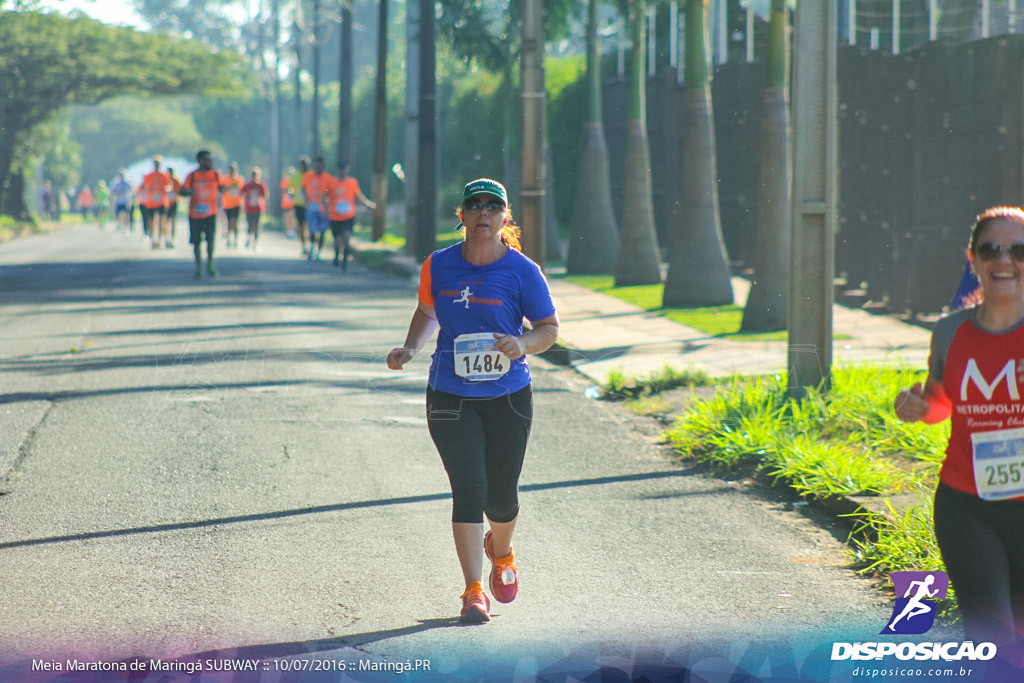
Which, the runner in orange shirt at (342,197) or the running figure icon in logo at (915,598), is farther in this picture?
the runner in orange shirt at (342,197)

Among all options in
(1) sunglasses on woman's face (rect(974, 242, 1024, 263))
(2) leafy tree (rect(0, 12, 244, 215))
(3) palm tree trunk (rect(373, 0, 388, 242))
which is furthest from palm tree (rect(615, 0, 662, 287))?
(2) leafy tree (rect(0, 12, 244, 215))

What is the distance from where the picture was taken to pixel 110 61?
50.4 m

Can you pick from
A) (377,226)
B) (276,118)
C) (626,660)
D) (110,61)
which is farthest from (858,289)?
(276,118)

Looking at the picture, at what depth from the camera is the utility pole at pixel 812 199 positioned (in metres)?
9.41

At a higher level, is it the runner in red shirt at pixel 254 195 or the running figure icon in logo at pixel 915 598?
the runner in red shirt at pixel 254 195

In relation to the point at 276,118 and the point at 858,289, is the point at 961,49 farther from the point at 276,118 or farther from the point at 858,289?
the point at 276,118

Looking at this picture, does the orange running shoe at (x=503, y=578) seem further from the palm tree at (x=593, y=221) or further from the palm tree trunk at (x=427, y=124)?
Result: the palm tree at (x=593, y=221)

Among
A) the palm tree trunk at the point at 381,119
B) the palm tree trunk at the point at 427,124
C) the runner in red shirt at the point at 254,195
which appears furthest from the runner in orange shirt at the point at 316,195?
the palm tree trunk at the point at 381,119

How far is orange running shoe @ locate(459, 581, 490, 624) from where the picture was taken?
505 cm

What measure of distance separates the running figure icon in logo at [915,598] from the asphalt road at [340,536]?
115 mm

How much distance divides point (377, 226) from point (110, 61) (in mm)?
20828

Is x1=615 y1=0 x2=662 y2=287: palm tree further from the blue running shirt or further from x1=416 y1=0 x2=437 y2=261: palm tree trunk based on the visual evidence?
the blue running shirt

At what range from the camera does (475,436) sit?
16.6 ft

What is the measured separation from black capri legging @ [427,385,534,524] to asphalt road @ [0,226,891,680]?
1.59ft
